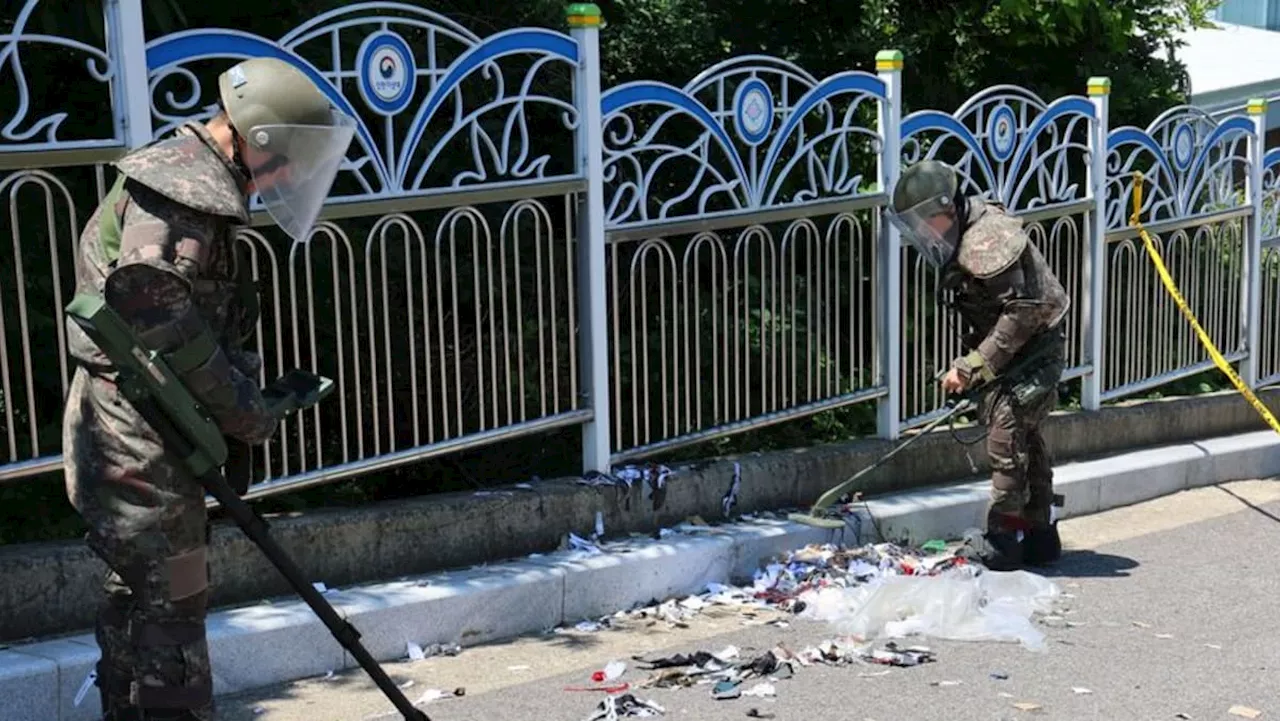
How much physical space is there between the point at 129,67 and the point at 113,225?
1.18 meters

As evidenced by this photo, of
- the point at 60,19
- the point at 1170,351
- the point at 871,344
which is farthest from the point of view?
the point at 1170,351

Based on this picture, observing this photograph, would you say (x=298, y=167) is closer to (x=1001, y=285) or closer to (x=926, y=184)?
(x=926, y=184)

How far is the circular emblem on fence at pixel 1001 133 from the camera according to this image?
792cm

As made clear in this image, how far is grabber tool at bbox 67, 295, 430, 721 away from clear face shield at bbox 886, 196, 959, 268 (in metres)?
3.10

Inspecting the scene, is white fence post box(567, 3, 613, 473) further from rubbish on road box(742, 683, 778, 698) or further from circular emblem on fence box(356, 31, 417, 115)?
rubbish on road box(742, 683, 778, 698)

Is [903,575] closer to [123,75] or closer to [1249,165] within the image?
[123,75]

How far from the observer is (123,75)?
4848mm

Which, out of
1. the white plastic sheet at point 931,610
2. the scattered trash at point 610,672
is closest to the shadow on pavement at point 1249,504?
the white plastic sheet at point 931,610

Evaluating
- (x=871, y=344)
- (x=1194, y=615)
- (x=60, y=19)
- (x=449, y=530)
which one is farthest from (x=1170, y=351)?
(x=60, y=19)

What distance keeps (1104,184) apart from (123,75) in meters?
5.50

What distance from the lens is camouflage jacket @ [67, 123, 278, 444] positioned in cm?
369

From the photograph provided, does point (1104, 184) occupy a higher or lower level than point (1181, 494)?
higher

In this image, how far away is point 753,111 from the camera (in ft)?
22.3

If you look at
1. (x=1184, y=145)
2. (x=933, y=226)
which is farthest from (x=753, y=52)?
(x=933, y=226)
